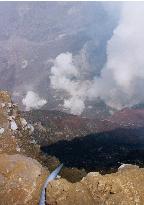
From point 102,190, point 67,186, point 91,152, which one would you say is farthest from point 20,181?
point 91,152

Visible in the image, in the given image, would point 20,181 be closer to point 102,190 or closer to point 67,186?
point 67,186

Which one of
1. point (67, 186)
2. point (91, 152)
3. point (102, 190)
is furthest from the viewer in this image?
point (91, 152)

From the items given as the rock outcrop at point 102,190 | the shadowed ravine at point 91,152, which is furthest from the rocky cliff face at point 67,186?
the shadowed ravine at point 91,152

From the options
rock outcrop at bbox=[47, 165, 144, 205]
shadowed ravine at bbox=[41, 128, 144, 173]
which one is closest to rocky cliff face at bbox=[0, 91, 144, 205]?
rock outcrop at bbox=[47, 165, 144, 205]

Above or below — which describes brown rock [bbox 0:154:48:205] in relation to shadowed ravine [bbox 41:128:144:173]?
below

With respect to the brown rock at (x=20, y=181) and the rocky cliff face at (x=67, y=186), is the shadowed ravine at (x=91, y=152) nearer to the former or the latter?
the brown rock at (x=20, y=181)

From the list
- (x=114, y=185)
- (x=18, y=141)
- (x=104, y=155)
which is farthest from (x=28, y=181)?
(x=104, y=155)

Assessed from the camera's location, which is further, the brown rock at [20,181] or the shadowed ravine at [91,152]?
the shadowed ravine at [91,152]

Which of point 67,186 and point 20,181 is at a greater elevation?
point 20,181

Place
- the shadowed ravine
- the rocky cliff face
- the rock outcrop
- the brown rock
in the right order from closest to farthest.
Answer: the rock outcrop
the rocky cliff face
the brown rock
the shadowed ravine

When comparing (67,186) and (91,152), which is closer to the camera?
(67,186)

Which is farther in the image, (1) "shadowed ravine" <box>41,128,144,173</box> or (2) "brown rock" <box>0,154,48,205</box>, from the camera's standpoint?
(1) "shadowed ravine" <box>41,128,144,173</box>

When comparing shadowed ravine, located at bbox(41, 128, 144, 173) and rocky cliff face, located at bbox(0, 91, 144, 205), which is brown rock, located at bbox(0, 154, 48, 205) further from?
shadowed ravine, located at bbox(41, 128, 144, 173)

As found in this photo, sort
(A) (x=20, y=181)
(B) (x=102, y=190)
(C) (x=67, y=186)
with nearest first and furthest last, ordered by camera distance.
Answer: (B) (x=102, y=190) < (C) (x=67, y=186) < (A) (x=20, y=181)
